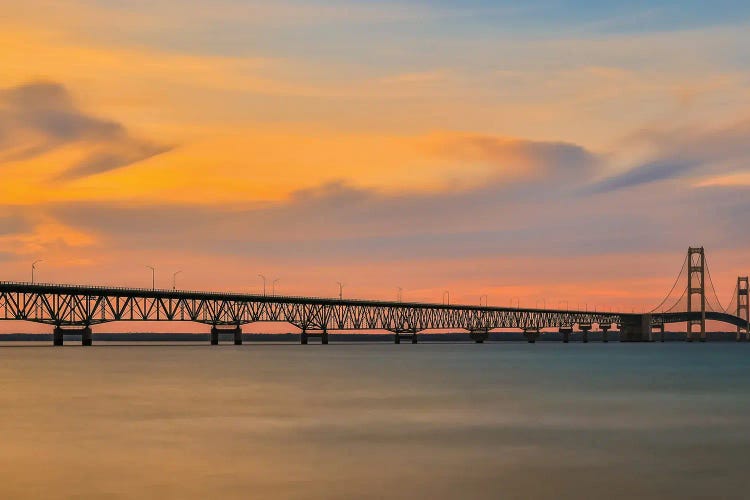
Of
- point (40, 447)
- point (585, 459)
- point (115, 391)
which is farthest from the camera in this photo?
point (115, 391)

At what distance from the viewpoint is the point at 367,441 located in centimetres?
4103

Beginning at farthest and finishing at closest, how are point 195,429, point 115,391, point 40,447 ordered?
point 115,391
point 195,429
point 40,447

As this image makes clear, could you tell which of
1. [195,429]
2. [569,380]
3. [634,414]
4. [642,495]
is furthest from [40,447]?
[569,380]

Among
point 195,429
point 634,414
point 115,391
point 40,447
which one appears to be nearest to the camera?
point 40,447

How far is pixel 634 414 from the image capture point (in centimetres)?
5519

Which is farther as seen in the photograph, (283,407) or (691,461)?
(283,407)

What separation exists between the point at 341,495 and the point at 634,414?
30483 mm

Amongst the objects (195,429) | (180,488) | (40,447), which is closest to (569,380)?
(195,429)

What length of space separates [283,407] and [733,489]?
104 ft

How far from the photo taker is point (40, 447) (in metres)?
38.1

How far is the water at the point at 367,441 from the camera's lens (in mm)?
29719

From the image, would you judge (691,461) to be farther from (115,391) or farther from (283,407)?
(115,391)

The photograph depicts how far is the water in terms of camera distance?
97.5ft

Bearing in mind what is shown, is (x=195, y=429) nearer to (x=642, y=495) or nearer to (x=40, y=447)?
(x=40, y=447)
